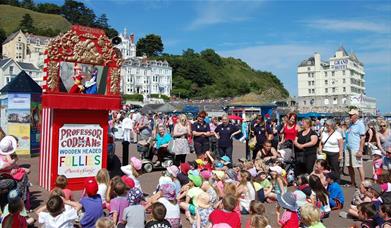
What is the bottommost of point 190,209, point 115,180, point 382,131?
point 190,209

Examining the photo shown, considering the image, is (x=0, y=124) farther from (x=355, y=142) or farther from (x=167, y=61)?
(x=167, y=61)

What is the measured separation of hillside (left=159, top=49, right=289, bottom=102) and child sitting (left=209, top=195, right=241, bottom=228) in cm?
9957

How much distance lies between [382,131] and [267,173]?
316 cm

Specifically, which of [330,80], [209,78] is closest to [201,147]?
[330,80]

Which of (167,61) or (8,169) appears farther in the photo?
(167,61)

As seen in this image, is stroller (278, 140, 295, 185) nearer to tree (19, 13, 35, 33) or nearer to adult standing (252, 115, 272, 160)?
adult standing (252, 115, 272, 160)

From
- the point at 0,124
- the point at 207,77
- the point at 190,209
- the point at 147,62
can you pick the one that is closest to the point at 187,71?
the point at 207,77

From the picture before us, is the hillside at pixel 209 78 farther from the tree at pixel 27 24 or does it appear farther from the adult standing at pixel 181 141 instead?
the adult standing at pixel 181 141

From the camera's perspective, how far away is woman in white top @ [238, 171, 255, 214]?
7414mm

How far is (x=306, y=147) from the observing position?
31.0 ft

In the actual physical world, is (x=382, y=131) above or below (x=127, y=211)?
above

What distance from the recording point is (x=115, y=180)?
6.04 metres

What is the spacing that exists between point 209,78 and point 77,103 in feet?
406

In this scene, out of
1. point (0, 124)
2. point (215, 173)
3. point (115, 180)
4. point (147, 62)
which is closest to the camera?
point (115, 180)
